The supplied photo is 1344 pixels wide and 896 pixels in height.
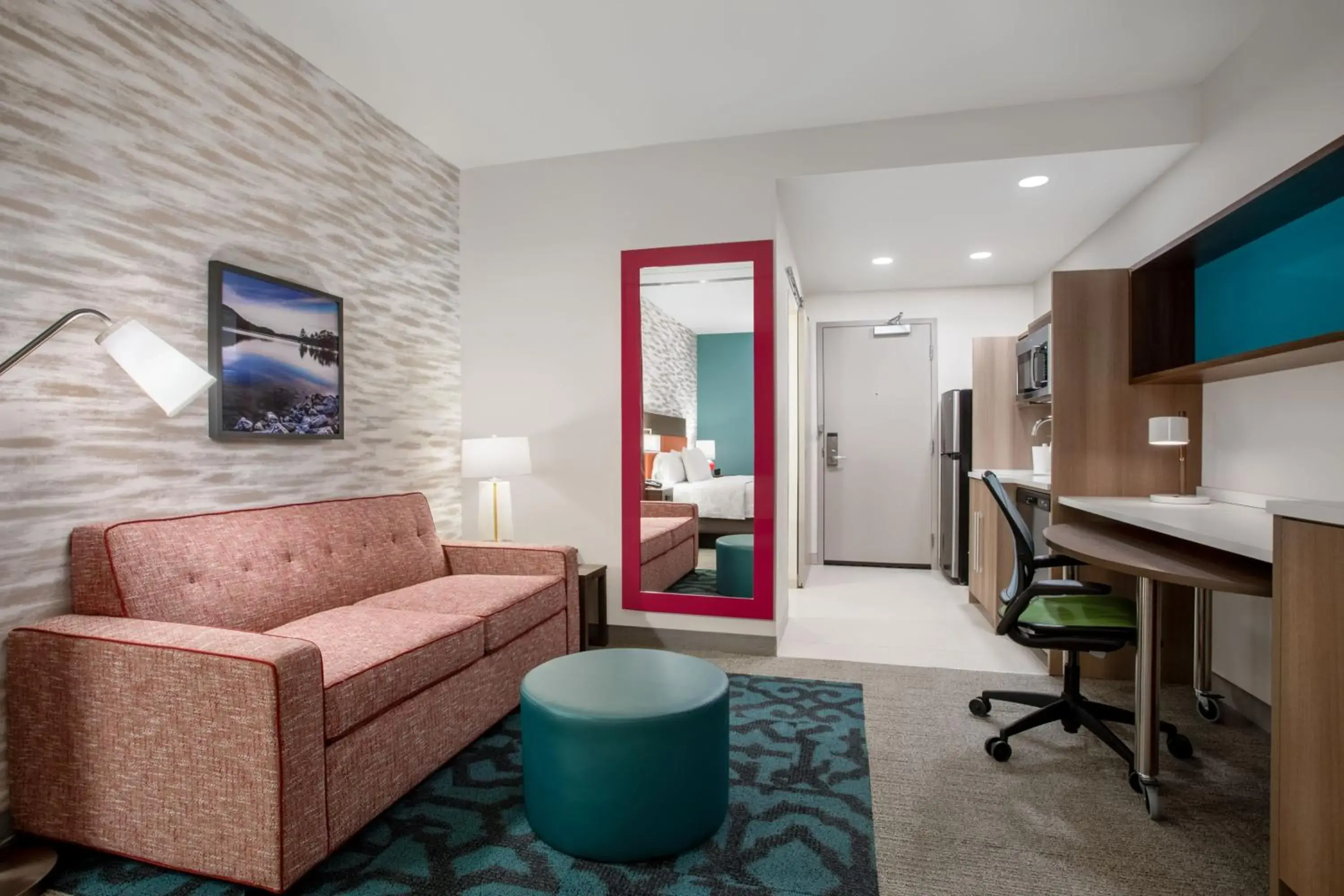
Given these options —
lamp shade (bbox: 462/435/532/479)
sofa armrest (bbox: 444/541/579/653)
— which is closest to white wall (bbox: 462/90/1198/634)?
lamp shade (bbox: 462/435/532/479)

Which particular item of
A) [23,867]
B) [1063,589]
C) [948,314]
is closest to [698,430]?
[1063,589]

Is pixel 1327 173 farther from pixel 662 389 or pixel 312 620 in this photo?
pixel 312 620

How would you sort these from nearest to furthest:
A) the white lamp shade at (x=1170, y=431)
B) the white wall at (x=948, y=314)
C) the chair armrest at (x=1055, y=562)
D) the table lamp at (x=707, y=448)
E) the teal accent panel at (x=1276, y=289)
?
the teal accent panel at (x=1276, y=289), the chair armrest at (x=1055, y=562), the white lamp shade at (x=1170, y=431), the table lamp at (x=707, y=448), the white wall at (x=948, y=314)

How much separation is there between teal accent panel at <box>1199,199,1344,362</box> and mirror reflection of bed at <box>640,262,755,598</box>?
1.97 meters

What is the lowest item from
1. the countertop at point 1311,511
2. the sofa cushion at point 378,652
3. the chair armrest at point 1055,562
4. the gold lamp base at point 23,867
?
the gold lamp base at point 23,867

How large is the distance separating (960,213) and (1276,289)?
1675 millimetres

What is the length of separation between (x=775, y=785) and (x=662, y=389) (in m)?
2.03

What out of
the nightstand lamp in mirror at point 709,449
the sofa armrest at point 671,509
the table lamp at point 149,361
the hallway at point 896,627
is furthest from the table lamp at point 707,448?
the table lamp at point 149,361

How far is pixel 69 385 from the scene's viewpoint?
76.1 inches

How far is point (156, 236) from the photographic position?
2170mm

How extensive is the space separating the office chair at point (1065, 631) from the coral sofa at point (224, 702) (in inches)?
73.0

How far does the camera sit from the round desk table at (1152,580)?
1749 mm

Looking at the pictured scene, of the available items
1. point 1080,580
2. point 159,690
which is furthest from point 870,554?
point 159,690

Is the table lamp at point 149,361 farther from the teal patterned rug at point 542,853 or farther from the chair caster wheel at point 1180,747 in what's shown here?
the chair caster wheel at point 1180,747
